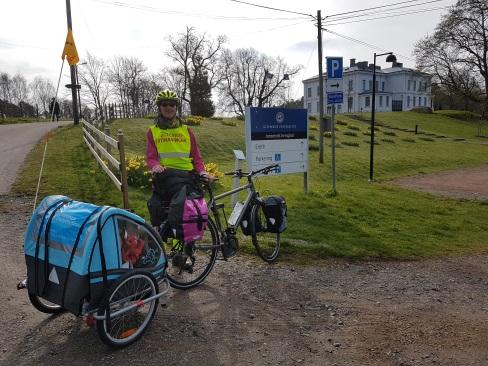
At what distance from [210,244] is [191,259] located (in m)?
0.31

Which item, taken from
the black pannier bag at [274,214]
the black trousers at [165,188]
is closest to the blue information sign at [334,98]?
the black pannier bag at [274,214]

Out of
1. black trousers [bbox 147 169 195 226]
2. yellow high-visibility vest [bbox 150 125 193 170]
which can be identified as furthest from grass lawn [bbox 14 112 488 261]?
yellow high-visibility vest [bbox 150 125 193 170]

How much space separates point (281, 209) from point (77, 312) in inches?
117

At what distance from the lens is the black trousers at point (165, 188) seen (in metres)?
4.27

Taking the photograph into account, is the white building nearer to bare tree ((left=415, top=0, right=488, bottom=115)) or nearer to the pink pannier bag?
bare tree ((left=415, top=0, right=488, bottom=115))

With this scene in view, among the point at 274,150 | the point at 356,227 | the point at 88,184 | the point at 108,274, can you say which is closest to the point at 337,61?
the point at 274,150

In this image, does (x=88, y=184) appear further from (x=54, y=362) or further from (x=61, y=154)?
(x=54, y=362)

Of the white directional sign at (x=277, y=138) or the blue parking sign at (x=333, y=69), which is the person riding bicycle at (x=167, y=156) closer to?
the white directional sign at (x=277, y=138)

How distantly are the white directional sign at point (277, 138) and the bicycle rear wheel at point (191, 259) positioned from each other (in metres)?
3.66

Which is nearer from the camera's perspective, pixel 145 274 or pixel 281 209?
pixel 145 274

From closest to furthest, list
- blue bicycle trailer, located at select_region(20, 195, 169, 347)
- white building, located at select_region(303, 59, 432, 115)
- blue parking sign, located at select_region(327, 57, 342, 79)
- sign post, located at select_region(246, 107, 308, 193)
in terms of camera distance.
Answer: blue bicycle trailer, located at select_region(20, 195, 169, 347), sign post, located at select_region(246, 107, 308, 193), blue parking sign, located at select_region(327, 57, 342, 79), white building, located at select_region(303, 59, 432, 115)

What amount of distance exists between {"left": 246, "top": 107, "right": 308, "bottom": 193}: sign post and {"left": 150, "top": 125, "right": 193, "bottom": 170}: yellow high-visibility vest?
3.75 m

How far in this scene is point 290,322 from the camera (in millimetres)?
3801

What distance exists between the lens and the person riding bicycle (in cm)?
429
